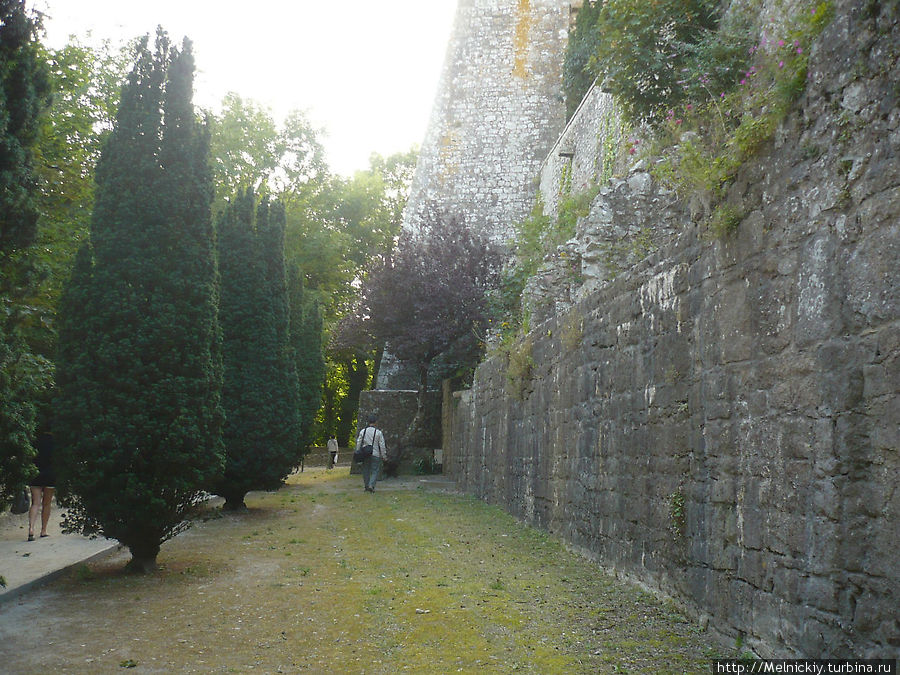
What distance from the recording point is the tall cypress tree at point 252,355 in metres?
12.2

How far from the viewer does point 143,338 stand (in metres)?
7.02

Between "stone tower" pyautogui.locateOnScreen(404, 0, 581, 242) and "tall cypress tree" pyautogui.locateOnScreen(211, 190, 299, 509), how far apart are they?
592 inches

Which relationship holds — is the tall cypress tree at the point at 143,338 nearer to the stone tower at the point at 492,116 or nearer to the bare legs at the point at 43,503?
the bare legs at the point at 43,503

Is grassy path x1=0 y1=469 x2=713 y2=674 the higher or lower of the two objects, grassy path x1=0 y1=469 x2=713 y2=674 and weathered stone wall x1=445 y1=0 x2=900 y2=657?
the lower

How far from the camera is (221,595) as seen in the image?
20.2 ft

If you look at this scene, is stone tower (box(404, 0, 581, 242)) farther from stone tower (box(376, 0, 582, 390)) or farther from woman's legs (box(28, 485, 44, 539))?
woman's legs (box(28, 485, 44, 539))

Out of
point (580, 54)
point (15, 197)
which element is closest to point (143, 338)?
point (15, 197)

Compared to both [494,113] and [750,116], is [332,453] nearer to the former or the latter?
[494,113]

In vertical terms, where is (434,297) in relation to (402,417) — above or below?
above

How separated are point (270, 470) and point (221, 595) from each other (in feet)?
21.1

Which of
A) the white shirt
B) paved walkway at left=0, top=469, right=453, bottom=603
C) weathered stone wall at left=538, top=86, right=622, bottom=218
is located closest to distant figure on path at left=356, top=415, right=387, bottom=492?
the white shirt

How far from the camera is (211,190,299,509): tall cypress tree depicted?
40.0 ft

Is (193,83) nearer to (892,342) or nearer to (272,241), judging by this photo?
(272,241)

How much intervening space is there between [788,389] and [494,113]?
2575 cm
